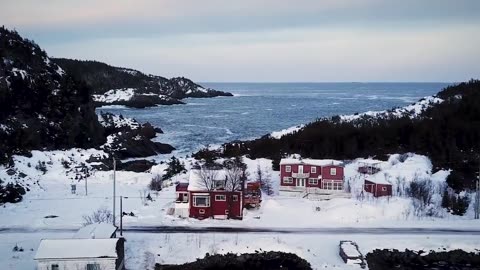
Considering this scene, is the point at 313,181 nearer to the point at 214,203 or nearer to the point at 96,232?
the point at 214,203

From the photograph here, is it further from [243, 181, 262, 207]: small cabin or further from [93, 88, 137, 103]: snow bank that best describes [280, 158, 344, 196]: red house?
[93, 88, 137, 103]: snow bank

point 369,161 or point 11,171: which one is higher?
point 369,161

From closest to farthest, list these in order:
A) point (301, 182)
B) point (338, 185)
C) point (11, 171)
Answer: point (338, 185) < point (301, 182) < point (11, 171)

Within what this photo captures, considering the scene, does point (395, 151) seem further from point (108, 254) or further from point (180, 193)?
point (108, 254)

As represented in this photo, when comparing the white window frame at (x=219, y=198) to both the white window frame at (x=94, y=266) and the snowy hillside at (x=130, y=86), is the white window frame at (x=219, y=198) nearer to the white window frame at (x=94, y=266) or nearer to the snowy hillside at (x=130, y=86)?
the white window frame at (x=94, y=266)

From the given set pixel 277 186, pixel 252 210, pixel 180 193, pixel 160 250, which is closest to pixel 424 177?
pixel 277 186

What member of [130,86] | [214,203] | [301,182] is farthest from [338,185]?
[130,86]

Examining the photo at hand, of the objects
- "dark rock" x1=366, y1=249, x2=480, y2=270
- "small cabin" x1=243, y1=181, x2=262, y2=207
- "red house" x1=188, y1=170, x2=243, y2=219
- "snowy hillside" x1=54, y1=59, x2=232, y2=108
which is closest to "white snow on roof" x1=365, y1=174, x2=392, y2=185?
"small cabin" x1=243, y1=181, x2=262, y2=207
